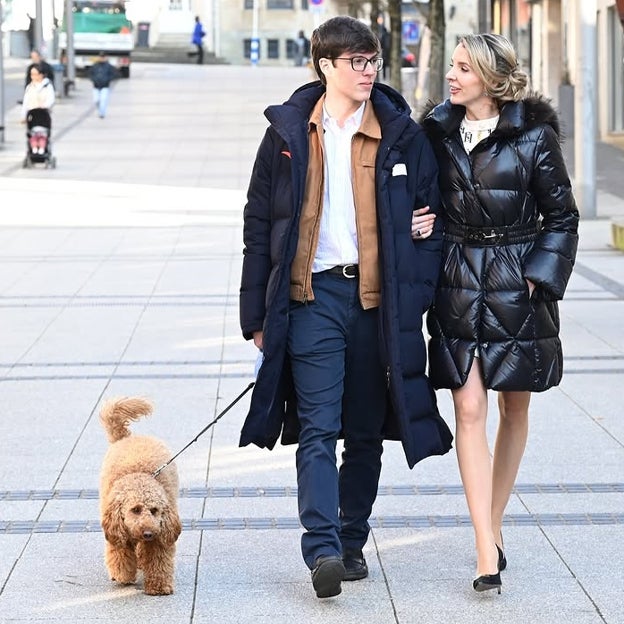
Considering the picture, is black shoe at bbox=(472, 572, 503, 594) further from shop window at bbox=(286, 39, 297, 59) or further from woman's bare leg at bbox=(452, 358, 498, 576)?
shop window at bbox=(286, 39, 297, 59)

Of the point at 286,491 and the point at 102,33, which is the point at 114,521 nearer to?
the point at 286,491

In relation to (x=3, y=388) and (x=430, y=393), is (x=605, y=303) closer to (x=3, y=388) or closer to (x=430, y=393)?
(x=3, y=388)

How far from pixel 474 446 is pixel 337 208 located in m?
0.91

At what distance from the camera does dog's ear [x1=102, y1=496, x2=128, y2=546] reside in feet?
15.7

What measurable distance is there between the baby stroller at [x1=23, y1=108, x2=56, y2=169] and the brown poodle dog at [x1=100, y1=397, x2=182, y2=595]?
20.8 meters

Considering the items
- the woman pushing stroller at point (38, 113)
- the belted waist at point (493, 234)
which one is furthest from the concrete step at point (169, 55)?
the belted waist at point (493, 234)

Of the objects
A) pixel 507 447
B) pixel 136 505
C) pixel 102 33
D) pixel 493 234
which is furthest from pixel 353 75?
pixel 102 33

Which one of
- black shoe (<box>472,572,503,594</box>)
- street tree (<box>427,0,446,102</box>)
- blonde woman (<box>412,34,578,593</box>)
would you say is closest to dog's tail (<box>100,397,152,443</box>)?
blonde woman (<box>412,34,578,593</box>)

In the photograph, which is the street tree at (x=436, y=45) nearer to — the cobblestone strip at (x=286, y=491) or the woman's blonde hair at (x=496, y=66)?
the cobblestone strip at (x=286, y=491)

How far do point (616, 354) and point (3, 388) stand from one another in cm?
379

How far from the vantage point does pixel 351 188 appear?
4.95m

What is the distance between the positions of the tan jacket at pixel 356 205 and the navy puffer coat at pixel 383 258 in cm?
4

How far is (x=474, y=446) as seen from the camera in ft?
16.6

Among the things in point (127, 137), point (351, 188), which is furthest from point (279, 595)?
point (127, 137)
